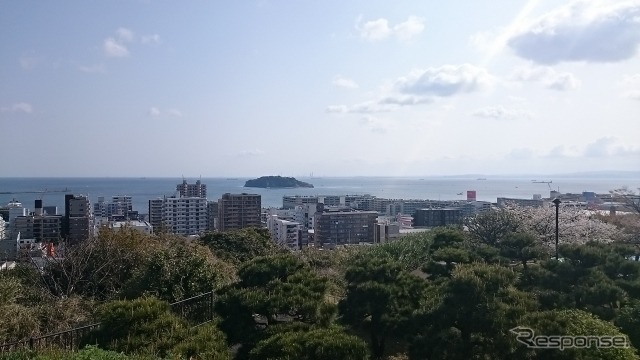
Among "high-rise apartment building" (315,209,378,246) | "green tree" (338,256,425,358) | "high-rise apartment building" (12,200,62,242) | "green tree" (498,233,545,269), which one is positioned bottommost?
"high-rise apartment building" (315,209,378,246)

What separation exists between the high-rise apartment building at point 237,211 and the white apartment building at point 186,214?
672 cm

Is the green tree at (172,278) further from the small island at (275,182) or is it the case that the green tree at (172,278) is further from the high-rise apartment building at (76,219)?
the small island at (275,182)

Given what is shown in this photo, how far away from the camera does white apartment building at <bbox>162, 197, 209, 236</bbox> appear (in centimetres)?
4341

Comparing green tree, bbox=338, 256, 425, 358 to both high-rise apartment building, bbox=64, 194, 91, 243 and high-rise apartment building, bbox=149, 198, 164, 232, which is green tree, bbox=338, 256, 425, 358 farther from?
high-rise apartment building, bbox=149, 198, 164, 232

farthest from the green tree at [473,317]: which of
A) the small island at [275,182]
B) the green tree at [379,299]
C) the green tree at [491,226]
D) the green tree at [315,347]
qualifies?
the small island at [275,182]

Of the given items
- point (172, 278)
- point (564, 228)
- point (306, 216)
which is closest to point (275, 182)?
point (306, 216)

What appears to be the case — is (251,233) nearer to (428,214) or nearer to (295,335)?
(295,335)

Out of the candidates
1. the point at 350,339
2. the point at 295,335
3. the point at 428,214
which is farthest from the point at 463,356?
the point at 428,214

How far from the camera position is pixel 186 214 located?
143ft

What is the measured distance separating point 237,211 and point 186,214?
8325 millimetres

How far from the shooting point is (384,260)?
8297 mm

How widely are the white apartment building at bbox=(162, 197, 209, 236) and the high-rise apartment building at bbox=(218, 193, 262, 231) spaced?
6.72 metres

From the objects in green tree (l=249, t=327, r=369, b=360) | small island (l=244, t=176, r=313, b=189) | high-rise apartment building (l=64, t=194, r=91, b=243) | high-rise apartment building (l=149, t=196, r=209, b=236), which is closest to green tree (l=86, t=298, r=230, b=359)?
green tree (l=249, t=327, r=369, b=360)

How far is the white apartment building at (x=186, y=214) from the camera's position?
142 feet
